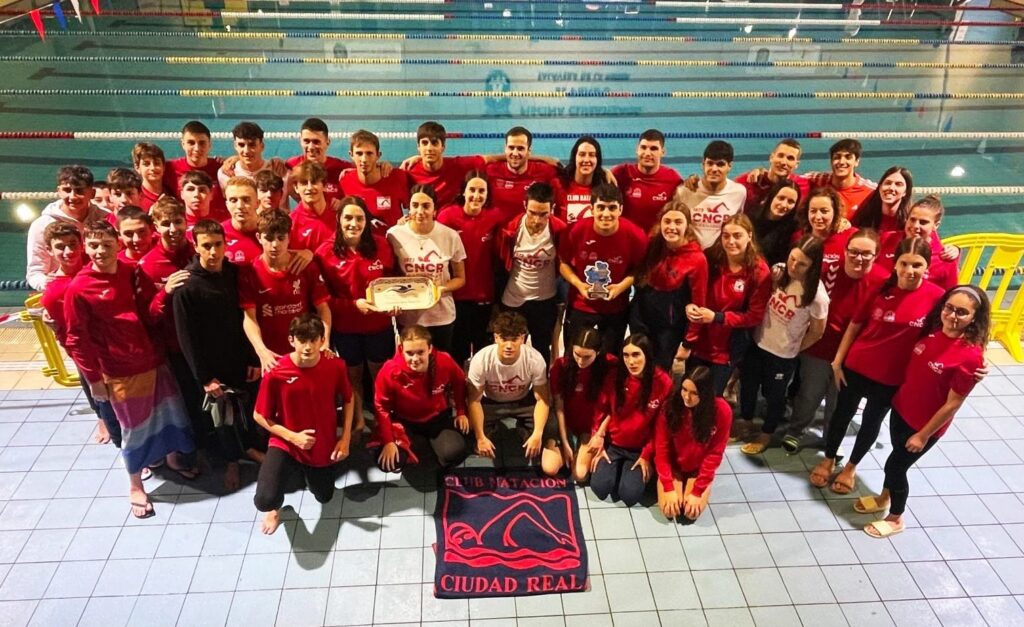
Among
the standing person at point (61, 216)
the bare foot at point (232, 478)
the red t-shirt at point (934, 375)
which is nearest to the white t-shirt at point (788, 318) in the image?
the red t-shirt at point (934, 375)

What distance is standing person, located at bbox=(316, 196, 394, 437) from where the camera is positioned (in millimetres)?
2984

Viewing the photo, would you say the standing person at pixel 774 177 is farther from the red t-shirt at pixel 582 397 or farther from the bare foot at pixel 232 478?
the bare foot at pixel 232 478

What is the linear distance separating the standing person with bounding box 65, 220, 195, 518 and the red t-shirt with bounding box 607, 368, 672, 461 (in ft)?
6.97

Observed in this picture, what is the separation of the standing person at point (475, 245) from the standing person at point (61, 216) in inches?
67.9

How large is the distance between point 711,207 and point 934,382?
137 cm

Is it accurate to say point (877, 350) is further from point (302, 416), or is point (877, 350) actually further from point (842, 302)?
point (302, 416)

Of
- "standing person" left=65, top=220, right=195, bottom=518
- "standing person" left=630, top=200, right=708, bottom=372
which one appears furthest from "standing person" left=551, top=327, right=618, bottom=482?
"standing person" left=65, top=220, right=195, bottom=518

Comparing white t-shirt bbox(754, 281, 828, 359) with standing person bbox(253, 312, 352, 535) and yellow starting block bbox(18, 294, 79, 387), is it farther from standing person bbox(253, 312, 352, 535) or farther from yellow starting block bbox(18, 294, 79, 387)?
yellow starting block bbox(18, 294, 79, 387)

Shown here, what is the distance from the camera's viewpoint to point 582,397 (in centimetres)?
329

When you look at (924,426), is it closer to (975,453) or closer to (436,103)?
(975,453)

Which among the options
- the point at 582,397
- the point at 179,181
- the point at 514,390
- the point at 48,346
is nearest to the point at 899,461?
the point at 582,397

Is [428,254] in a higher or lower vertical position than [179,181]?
lower

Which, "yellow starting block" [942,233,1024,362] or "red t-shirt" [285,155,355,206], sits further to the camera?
"yellow starting block" [942,233,1024,362]

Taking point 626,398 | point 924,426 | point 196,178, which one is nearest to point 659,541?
point 626,398
